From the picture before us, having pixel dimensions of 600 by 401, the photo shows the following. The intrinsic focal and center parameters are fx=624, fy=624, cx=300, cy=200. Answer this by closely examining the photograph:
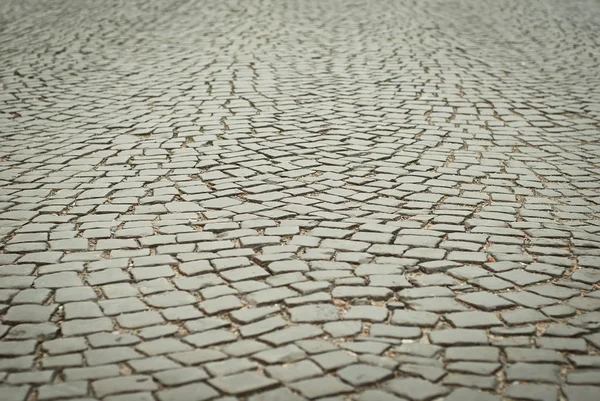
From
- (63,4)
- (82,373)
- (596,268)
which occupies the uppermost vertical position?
(63,4)

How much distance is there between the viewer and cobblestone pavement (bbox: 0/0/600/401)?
321 centimetres

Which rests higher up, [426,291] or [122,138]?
[122,138]

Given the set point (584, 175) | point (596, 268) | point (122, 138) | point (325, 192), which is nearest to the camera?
point (596, 268)

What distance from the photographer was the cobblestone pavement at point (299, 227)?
3209mm

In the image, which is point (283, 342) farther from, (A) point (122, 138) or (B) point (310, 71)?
(B) point (310, 71)

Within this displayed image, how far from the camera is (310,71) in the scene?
30.5 ft

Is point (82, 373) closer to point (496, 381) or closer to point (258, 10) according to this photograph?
point (496, 381)

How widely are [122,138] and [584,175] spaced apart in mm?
4604

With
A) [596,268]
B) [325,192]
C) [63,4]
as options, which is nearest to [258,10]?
[63,4]

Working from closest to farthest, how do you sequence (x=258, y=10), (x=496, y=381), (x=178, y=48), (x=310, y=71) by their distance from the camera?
(x=496, y=381)
(x=310, y=71)
(x=178, y=48)
(x=258, y=10)

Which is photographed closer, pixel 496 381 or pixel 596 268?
pixel 496 381

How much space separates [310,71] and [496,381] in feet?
22.5

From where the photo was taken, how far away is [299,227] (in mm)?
4723

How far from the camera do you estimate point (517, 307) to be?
372 cm
